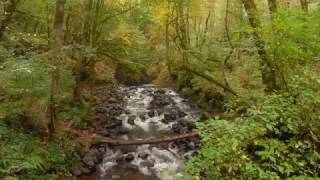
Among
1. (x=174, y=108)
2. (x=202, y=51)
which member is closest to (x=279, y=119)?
(x=174, y=108)

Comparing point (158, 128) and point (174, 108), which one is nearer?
point (158, 128)

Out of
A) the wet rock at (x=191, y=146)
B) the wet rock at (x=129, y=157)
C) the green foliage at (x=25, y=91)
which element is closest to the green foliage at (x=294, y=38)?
the green foliage at (x=25, y=91)

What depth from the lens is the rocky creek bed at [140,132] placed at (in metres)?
11.3

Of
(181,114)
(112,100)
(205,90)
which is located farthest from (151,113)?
(205,90)

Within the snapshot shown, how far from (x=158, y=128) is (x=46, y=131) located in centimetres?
553

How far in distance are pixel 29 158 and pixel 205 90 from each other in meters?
12.0

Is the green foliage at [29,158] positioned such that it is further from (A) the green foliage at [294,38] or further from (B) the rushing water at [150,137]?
(A) the green foliage at [294,38]

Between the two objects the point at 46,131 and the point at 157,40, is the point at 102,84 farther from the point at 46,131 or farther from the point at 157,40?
the point at 46,131

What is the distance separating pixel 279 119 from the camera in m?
6.42

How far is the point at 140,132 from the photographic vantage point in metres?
14.8

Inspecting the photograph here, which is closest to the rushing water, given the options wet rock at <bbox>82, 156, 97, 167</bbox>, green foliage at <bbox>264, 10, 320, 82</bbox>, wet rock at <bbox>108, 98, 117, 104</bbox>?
wet rock at <bbox>82, 156, 97, 167</bbox>

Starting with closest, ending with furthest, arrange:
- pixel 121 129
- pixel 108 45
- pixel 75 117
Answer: pixel 75 117
pixel 121 129
pixel 108 45

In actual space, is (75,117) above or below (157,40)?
below

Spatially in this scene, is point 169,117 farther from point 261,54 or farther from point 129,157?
point 261,54
